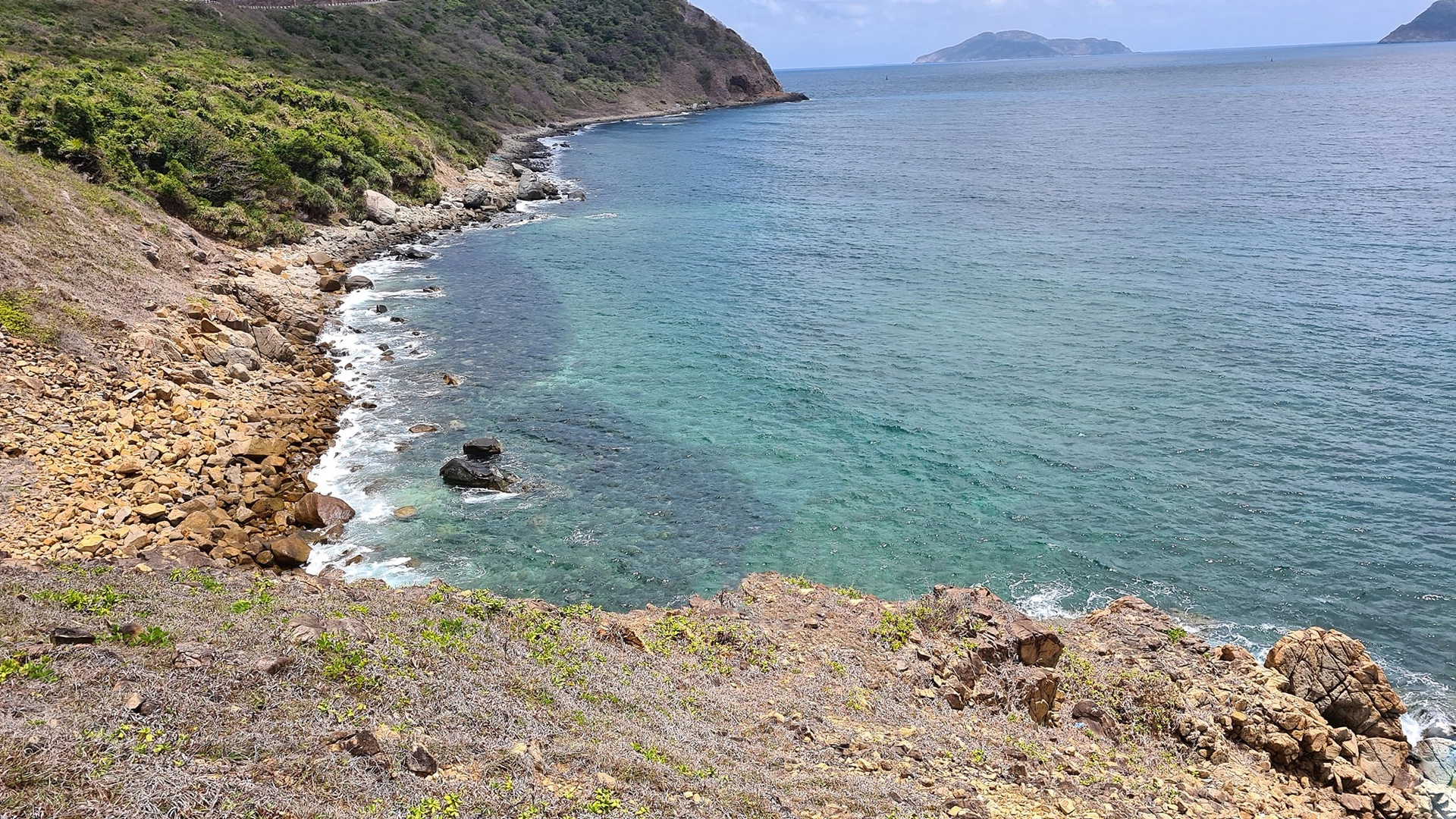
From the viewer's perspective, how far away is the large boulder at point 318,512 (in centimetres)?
2670

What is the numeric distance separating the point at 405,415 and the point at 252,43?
3180 inches

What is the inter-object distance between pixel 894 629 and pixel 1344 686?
9.93m

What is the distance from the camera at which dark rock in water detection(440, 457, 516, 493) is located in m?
29.4

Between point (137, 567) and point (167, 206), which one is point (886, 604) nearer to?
point (137, 567)

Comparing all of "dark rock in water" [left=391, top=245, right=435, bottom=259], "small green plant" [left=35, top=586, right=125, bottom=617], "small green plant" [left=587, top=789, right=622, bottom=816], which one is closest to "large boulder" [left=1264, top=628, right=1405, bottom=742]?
"small green plant" [left=587, top=789, right=622, bottom=816]

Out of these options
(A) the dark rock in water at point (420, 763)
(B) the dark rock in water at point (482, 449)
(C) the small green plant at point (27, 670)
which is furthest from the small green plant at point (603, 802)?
(B) the dark rock in water at point (482, 449)

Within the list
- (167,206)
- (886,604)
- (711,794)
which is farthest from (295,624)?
(167,206)

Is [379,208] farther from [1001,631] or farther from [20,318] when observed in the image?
[1001,631]

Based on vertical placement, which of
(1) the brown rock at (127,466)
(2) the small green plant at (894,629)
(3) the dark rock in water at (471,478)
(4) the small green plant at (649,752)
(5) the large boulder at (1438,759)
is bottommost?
(5) the large boulder at (1438,759)

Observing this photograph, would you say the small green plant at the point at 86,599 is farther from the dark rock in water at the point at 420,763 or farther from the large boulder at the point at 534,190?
the large boulder at the point at 534,190

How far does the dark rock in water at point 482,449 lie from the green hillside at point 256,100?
2907 centimetres

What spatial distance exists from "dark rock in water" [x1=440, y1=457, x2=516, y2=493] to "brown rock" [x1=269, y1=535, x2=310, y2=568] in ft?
18.5

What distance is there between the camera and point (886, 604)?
22141mm

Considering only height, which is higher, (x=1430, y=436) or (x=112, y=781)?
(x=112, y=781)
